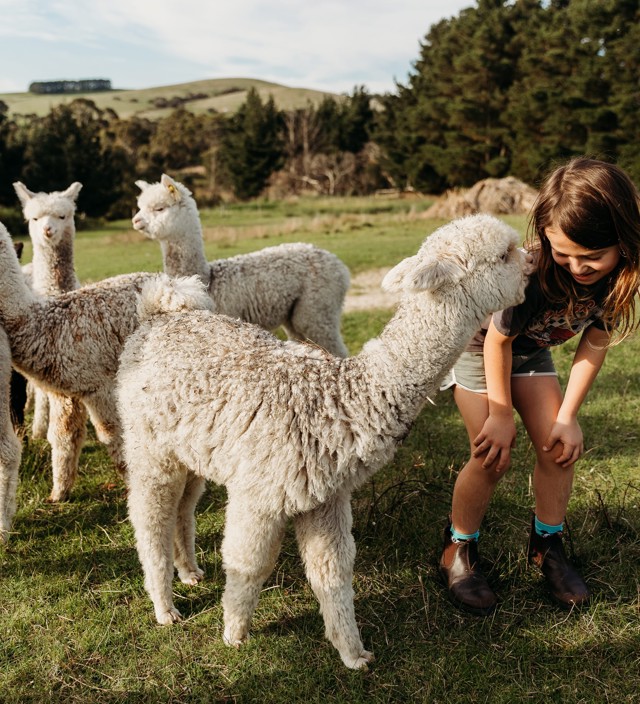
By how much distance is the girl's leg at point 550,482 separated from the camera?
3.17m

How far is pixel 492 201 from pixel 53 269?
18.8 meters

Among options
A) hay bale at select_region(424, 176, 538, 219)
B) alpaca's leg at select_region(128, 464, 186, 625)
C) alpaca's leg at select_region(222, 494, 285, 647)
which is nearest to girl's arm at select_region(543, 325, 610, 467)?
alpaca's leg at select_region(222, 494, 285, 647)

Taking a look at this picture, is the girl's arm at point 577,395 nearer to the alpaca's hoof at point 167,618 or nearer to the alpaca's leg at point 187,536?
the alpaca's leg at point 187,536

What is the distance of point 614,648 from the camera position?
9.49 ft

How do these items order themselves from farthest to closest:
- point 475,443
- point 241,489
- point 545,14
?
point 545,14 → point 475,443 → point 241,489

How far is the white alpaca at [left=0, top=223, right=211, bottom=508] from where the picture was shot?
4.02 m

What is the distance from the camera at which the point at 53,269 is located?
17.1 ft

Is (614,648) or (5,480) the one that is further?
(5,480)

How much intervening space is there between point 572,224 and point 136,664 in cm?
265

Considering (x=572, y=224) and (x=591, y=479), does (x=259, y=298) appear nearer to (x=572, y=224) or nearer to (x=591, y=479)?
(x=591, y=479)

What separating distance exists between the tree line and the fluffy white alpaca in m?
17.7

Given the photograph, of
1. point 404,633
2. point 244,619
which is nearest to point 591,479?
point 404,633

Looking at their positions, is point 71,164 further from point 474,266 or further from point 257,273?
point 474,266

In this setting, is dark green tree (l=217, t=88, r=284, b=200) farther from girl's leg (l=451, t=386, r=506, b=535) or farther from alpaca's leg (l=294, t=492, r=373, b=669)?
alpaca's leg (l=294, t=492, r=373, b=669)
